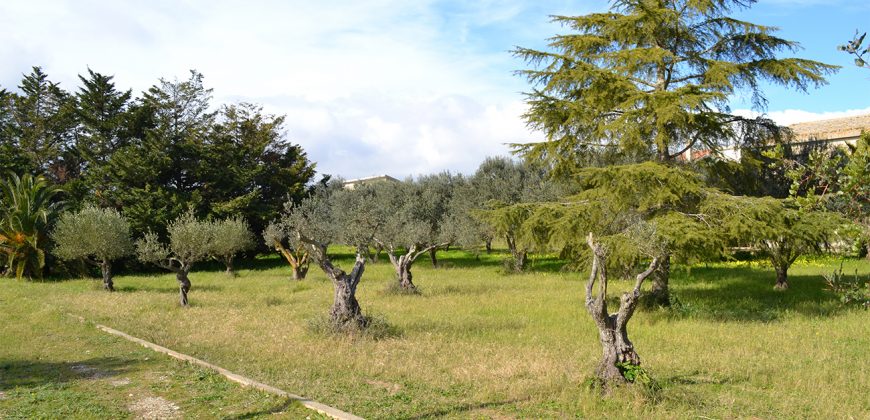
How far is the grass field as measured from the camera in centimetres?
749

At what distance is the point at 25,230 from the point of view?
101ft

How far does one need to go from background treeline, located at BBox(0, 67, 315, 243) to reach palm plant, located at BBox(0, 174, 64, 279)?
2.91 meters

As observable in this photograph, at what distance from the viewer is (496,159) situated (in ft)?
125

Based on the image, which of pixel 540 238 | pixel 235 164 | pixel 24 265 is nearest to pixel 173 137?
pixel 235 164

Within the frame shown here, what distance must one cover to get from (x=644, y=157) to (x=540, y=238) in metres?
4.68

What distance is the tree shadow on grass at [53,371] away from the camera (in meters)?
9.12

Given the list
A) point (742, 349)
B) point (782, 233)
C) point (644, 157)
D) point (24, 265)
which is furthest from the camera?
point (24, 265)

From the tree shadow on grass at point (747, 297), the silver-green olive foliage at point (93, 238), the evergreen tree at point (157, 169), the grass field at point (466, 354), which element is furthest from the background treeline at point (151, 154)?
the tree shadow on grass at point (747, 297)

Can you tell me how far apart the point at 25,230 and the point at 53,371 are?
25700 mm

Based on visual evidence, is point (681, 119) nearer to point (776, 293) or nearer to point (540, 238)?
point (540, 238)

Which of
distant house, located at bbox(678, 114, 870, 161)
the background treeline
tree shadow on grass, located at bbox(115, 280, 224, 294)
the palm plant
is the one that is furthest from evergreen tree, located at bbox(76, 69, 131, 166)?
distant house, located at bbox(678, 114, 870, 161)

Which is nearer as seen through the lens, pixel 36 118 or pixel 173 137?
pixel 173 137

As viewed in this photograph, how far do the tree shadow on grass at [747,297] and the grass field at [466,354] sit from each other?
98mm

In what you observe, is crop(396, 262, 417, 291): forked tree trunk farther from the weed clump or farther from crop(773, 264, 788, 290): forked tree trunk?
crop(773, 264, 788, 290): forked tree trunk
